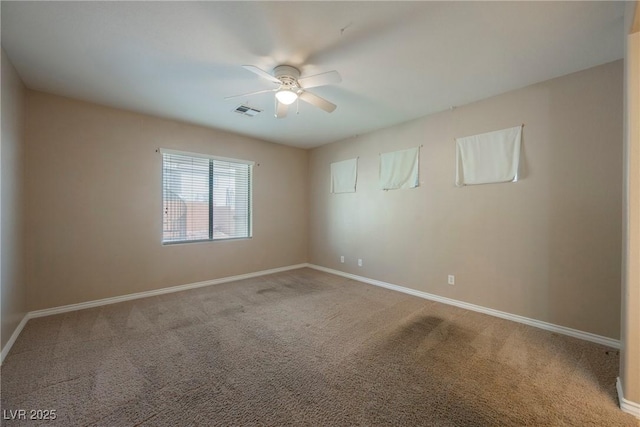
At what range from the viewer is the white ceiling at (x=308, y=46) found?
1.78m

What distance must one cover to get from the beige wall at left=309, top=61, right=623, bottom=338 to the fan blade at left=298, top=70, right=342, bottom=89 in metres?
2.10

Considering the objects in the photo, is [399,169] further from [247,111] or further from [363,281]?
[247,111]

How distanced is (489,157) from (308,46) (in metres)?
2.47

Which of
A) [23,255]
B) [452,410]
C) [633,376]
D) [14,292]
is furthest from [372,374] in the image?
[23,255]

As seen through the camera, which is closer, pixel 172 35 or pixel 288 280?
pixel 172 35

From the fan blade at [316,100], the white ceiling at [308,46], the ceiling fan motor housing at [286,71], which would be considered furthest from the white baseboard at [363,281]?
the ceiling fan motor housing at [286,71]

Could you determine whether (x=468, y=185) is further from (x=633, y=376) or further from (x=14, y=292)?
(x=14, y=292)

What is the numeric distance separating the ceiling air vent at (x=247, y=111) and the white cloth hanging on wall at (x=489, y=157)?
2767 mm

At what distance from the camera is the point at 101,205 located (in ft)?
11.0

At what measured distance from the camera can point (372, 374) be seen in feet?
6.42

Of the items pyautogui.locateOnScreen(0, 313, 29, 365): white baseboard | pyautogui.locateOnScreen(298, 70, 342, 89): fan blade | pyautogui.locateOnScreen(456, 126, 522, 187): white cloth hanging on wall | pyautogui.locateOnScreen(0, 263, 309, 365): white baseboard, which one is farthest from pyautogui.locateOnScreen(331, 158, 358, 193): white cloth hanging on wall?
pyautogui.locateOnScreen(0, 313, 29, 365): white baseboard

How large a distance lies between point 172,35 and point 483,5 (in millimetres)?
2300

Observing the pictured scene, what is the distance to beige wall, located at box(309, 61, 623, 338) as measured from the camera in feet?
7.89

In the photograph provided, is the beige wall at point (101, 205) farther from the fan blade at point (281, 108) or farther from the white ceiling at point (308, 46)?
the fan blade at point (281, 108)
